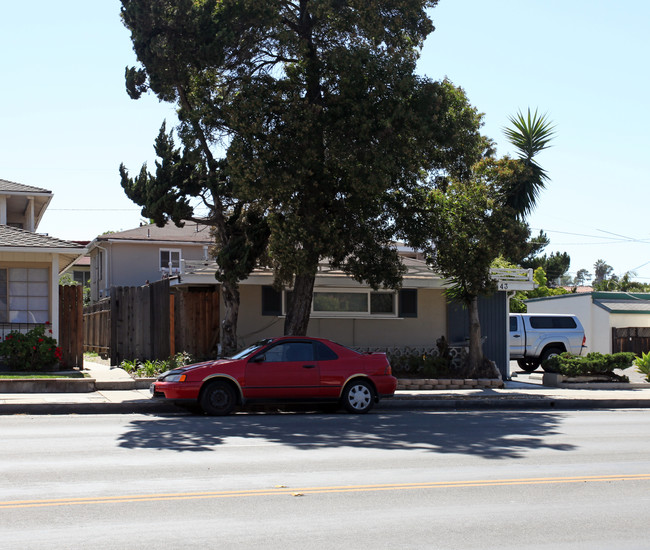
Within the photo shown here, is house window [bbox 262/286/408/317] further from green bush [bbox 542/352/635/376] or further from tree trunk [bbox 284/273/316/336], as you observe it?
green bush [bbox 542/352/635/376]

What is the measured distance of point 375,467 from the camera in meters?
9.28

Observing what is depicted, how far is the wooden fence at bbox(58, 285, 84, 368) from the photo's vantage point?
20.1m

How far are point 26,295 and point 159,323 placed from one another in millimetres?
3878

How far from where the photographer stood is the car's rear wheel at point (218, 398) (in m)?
14.1

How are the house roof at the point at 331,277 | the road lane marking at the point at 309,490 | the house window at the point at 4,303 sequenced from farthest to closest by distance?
the house roof at the point at 331,277 → the house window at the point at 4,303 → the road lane marking at the point at 309,490

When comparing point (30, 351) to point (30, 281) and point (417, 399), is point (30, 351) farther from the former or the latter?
point (417, 399)

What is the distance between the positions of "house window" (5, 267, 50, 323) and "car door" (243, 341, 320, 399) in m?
8.11

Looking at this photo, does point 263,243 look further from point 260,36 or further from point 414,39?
point 414,39

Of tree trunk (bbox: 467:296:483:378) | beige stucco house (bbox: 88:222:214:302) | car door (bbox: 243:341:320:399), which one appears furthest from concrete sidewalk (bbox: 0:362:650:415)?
beige stucco house (bbox: 88:222:214:302)

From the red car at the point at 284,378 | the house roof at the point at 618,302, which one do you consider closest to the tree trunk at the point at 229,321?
the red car at the point at 284,378

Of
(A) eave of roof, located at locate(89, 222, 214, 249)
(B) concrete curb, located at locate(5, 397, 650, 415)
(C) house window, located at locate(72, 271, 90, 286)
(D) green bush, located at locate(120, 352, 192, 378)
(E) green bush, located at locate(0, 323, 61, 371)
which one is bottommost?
(B) concrete curb, located at locate(5, 397, 650, 415)

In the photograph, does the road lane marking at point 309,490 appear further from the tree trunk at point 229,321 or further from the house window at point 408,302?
the house window at point 408,302

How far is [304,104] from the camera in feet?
54.9

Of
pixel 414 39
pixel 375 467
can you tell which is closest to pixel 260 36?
pixel 414 39
